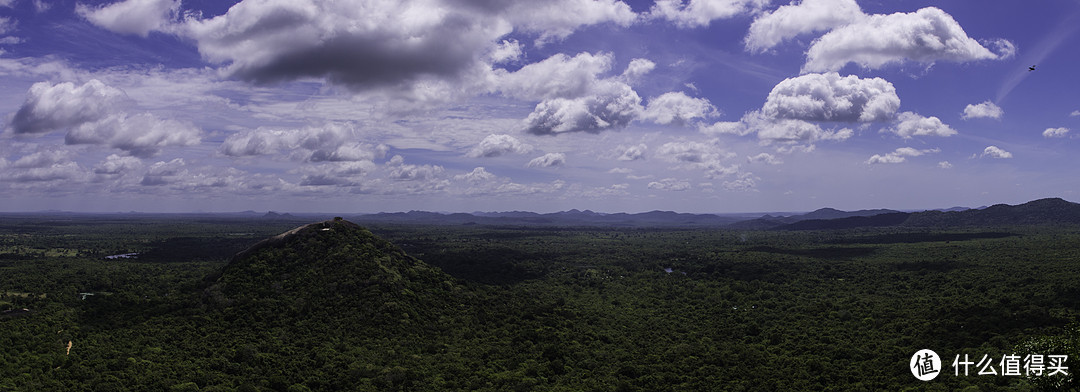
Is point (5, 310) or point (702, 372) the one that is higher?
point (5, 310)

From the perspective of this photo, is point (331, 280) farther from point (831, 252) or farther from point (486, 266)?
point (831, 252)

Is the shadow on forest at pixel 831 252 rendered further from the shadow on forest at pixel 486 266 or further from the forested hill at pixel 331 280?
the forested hill at pixel 331 280

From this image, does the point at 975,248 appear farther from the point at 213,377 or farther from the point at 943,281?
the point at 213,377

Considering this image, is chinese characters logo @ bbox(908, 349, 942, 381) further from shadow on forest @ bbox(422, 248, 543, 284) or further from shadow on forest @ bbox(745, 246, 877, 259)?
shadow on forest @ bbox(745, 246, 877, 259)

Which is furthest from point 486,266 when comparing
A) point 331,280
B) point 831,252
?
point 831,252

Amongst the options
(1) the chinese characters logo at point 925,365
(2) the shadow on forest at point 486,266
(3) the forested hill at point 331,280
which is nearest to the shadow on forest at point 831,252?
(2) the shadow on forest at point 486,266

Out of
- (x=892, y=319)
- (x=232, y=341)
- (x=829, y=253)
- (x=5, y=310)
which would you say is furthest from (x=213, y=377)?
(x=829, y=253)

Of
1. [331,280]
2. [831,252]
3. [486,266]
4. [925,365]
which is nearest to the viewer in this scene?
[925,365]

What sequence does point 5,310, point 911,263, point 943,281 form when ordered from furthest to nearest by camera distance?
point 911,263 < point 943,281 < point 5,310
